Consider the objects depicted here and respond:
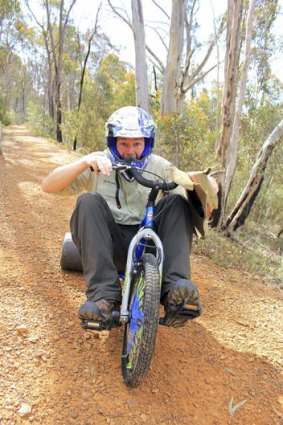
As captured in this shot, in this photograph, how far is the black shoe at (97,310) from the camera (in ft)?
6.24

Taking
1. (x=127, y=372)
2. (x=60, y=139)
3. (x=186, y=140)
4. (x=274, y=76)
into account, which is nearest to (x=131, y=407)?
(x=127, y=372)

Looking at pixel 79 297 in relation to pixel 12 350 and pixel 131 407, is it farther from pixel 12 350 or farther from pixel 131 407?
pixel 131 407

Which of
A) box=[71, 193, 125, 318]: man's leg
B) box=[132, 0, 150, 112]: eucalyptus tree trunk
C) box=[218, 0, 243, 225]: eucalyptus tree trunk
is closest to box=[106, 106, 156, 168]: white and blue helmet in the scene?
box=[71, 193, 125, 318]: man's leg

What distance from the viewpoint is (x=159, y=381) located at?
2.08m

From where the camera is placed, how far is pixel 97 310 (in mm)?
1916

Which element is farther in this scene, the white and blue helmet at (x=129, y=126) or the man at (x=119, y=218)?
the white and blue helmet at (x=129, y=126)

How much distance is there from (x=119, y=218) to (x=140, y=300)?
0.66 m

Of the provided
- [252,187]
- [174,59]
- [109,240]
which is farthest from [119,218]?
[174,59]

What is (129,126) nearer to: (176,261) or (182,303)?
(176,261)

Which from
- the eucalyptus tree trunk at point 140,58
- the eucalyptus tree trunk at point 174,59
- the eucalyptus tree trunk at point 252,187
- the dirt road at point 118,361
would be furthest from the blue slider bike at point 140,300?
the eucalyptus tree trunk at point 174,59

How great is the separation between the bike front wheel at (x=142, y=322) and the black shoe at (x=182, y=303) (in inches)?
6.6

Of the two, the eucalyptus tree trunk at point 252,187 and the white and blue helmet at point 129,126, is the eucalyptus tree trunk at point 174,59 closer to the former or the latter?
the eucalyptus tree trunk at point 252,187

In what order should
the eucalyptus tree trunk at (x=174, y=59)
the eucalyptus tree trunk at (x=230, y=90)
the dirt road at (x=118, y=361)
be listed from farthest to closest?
the eucalyptus tree trunk at (x=174, y=59) → the eucalyptus tree trunk at (x=230, y=90) → the dirt road at (x=118, y=361)

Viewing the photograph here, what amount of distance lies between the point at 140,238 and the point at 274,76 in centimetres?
1514
